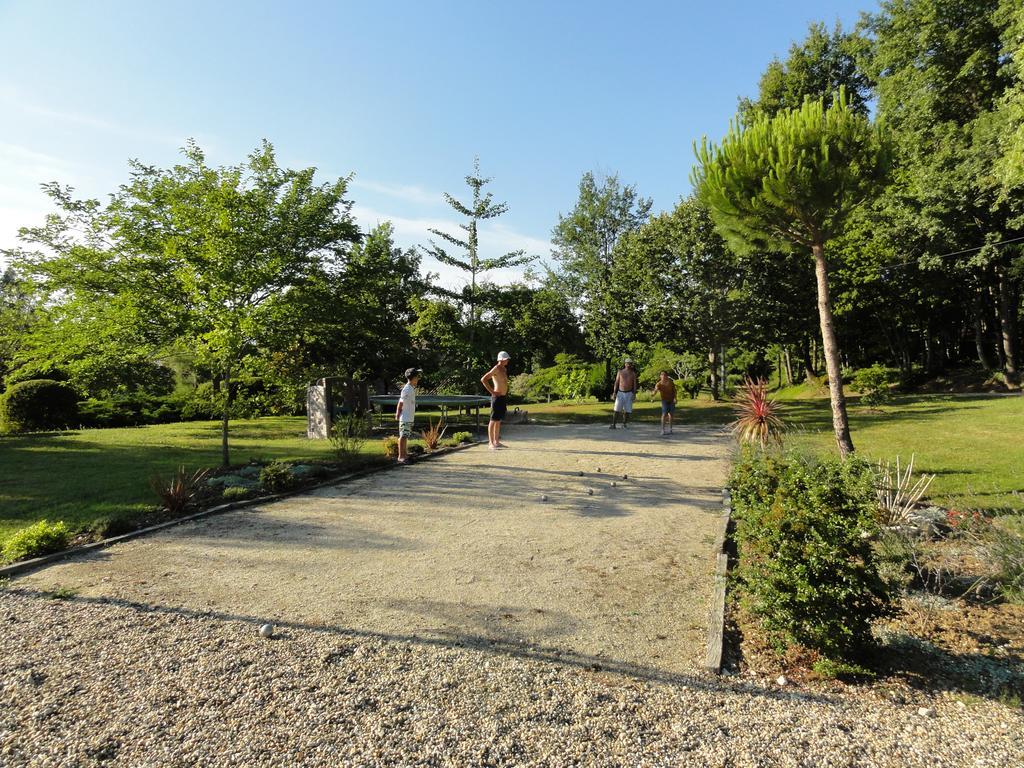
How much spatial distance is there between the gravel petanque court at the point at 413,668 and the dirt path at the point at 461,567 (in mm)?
28

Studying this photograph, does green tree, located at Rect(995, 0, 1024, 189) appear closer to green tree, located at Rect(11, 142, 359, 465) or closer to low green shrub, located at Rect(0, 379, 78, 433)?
green tree, located at Rect(11, 142, 359, 465)

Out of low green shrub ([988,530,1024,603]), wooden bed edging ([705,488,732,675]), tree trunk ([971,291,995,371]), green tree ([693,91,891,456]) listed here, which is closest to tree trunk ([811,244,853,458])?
green tree ([693,91,891,456])

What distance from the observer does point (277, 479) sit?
8.00 metres

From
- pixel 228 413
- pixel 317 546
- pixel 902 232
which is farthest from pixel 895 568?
pixel 902 232

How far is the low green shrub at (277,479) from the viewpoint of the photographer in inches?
313

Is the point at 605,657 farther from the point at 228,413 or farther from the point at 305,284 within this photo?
the point at 305,284

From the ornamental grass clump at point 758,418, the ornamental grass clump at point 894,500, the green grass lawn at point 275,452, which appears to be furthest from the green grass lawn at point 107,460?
the ornamental grass clump at point 894,500

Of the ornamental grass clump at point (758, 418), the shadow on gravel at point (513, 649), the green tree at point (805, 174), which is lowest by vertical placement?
the shadow on gravel at point (513, 649)

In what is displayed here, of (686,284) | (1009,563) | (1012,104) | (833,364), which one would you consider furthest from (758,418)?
(686,284)

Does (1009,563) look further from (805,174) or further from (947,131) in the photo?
(947,131)

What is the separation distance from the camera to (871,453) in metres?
10.1

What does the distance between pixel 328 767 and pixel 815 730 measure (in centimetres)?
239

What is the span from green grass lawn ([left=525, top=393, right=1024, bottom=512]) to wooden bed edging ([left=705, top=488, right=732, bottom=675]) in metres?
2.10

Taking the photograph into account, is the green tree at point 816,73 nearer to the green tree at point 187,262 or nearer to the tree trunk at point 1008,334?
the tree trunk at point 1008,334
